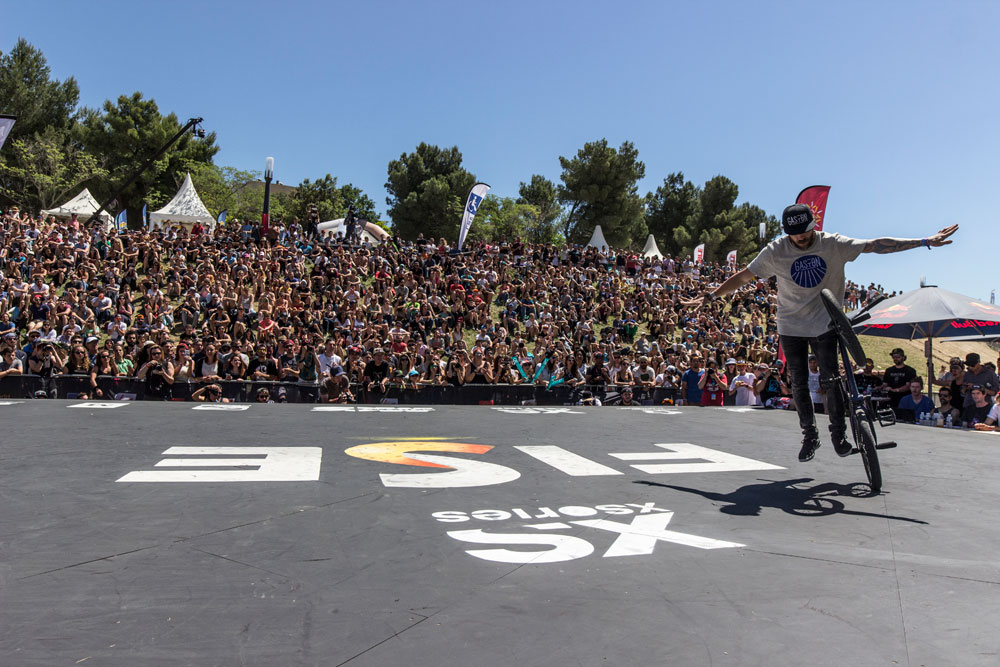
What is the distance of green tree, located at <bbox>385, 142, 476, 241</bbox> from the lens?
59.9 metres

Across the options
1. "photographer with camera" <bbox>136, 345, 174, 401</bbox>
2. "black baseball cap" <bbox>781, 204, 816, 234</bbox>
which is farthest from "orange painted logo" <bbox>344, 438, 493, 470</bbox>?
"photographer with camera" <bbox>136, 345, 174, 401</bbox>

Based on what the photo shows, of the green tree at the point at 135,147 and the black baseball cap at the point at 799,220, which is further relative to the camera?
the green tree at the point at 135,147

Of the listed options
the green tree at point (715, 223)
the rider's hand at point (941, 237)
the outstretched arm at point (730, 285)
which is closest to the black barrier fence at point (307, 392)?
the outstretched arm at point (730, 285)

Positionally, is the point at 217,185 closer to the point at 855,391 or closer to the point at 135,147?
the point at 135,147

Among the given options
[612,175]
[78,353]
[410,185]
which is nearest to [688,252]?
[612,175]

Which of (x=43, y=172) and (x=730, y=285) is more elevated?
(x=43, y=172)

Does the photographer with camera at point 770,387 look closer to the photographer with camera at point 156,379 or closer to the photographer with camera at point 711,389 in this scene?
the photographer with camera at point 711,389

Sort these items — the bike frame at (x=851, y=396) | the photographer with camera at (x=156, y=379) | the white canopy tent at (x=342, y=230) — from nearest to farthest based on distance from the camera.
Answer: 1. the bike frame at (x=851, y=396)
2. the photographer with camera at (x=156, y=379)
3. the white canopy tent at (x=342, y=230)

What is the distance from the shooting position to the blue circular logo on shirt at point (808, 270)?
4.66m

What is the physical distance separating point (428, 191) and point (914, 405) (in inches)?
2063

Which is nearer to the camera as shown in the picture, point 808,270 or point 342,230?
point 808,270

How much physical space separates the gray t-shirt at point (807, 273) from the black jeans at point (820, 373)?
96 millimetres

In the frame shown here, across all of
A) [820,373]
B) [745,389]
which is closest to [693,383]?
[745,389]

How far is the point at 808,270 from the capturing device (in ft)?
15.4
